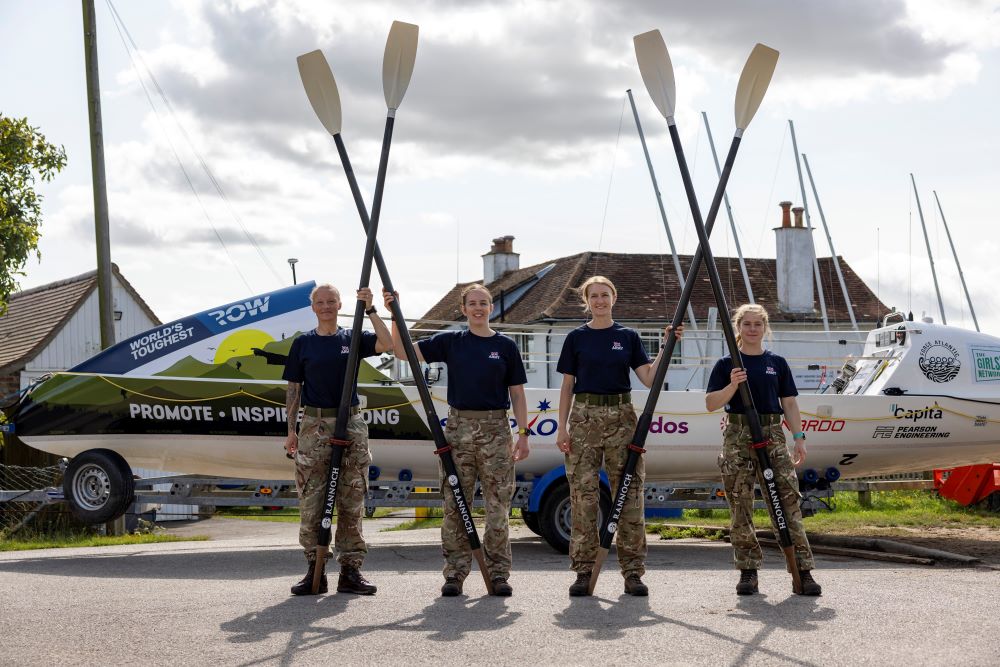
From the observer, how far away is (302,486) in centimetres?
741

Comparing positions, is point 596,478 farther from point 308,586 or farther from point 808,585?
point 308,586

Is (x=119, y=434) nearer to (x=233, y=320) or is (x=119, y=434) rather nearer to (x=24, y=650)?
(x=233, y=320)

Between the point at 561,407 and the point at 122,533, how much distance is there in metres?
10.1

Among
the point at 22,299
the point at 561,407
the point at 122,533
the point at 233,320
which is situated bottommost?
the point at 122,533

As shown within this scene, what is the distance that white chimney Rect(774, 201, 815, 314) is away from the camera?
31.6 m

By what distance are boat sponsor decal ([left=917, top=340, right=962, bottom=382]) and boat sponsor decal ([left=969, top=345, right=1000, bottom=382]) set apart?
0.63 ft

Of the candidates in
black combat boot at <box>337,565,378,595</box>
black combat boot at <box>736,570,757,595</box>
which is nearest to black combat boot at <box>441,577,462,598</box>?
black combat boot at <box>337,565,378,595</box>

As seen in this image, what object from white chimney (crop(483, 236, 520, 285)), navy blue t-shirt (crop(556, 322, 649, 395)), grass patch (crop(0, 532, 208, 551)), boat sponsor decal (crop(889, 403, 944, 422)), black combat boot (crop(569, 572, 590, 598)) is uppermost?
white chimney (crop(483, 236, 520, 285))

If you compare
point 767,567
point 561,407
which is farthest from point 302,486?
point 767,567

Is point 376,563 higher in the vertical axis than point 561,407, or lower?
lower

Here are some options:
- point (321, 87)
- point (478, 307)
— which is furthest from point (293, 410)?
point (321, 87)

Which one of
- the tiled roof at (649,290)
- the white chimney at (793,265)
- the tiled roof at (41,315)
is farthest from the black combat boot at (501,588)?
the white chimney at (793,265)

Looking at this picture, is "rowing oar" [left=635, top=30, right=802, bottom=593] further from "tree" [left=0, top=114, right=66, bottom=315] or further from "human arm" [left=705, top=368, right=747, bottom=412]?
"tree" [left=0, top=114, right=66, bottom=315]

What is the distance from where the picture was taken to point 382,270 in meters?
7.69
